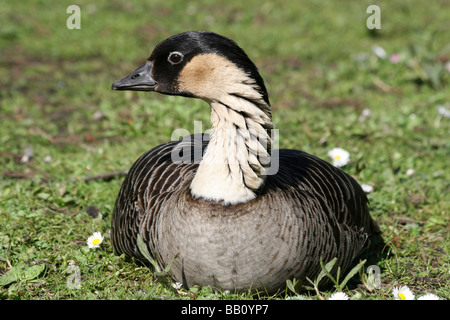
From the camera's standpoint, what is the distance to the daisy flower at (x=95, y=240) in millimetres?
4176

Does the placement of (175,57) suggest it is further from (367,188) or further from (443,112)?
(443,112)

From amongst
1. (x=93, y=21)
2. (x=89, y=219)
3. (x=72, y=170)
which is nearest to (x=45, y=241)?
(x=89, y=219)

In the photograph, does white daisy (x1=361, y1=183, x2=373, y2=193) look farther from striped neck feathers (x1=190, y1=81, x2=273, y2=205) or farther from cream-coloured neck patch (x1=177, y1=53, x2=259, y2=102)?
cream-coloured neck patch (x1=177, y1=53, x2=259, y2=102)

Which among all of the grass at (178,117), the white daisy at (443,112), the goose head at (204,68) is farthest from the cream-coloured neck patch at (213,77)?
the white daisy at (443,112)

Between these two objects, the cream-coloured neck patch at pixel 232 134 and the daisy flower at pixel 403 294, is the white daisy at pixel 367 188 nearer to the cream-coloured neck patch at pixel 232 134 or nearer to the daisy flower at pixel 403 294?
the daisy flower at pixel 403 294

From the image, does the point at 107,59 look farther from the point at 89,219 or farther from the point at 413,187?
the point at 413,187

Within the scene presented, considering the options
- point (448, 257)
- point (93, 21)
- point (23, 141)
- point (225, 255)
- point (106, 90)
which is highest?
point (93, 21)

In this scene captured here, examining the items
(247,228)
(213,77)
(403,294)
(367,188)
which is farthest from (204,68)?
(367,188)

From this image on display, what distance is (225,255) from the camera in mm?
3283

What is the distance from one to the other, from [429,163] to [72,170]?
139 inches

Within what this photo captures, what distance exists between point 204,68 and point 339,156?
2465 mm

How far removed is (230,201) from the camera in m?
3.34

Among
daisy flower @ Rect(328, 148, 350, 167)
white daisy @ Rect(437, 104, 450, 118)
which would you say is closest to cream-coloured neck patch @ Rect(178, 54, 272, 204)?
daisy flower @ Rect(328, 148, 350, 167)

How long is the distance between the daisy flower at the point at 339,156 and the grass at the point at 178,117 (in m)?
0.17
